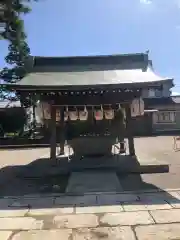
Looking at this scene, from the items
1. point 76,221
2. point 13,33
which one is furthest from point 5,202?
point 13,33

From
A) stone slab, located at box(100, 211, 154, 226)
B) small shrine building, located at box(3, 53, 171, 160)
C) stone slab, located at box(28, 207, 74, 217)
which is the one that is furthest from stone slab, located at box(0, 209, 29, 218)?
small shrine building, located at box(3, 53, 171, 160)

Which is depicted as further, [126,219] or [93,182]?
[93,182]

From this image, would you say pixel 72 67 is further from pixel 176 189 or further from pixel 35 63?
pixel 176 189

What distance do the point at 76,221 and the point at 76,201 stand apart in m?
1.20

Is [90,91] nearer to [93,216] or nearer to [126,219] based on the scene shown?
[93,216]

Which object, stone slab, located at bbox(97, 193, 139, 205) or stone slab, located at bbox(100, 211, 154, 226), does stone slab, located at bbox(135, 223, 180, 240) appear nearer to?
stone slab, located at bbox(100, 211, 154, 226)

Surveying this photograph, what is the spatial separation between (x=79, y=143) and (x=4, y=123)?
14.5 metres

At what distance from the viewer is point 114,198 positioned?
605cm

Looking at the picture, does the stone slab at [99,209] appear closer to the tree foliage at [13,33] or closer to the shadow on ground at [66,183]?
the shadow on ground at [66,183]

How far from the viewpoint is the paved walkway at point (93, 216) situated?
420 cm

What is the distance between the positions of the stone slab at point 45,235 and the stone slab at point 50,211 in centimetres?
83

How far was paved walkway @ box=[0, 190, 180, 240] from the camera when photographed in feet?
13.8

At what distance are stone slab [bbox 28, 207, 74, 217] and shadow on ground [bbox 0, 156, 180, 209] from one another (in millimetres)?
220

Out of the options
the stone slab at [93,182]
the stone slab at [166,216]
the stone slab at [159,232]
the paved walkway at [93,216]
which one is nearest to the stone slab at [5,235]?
the paved walkway at [93,216]
